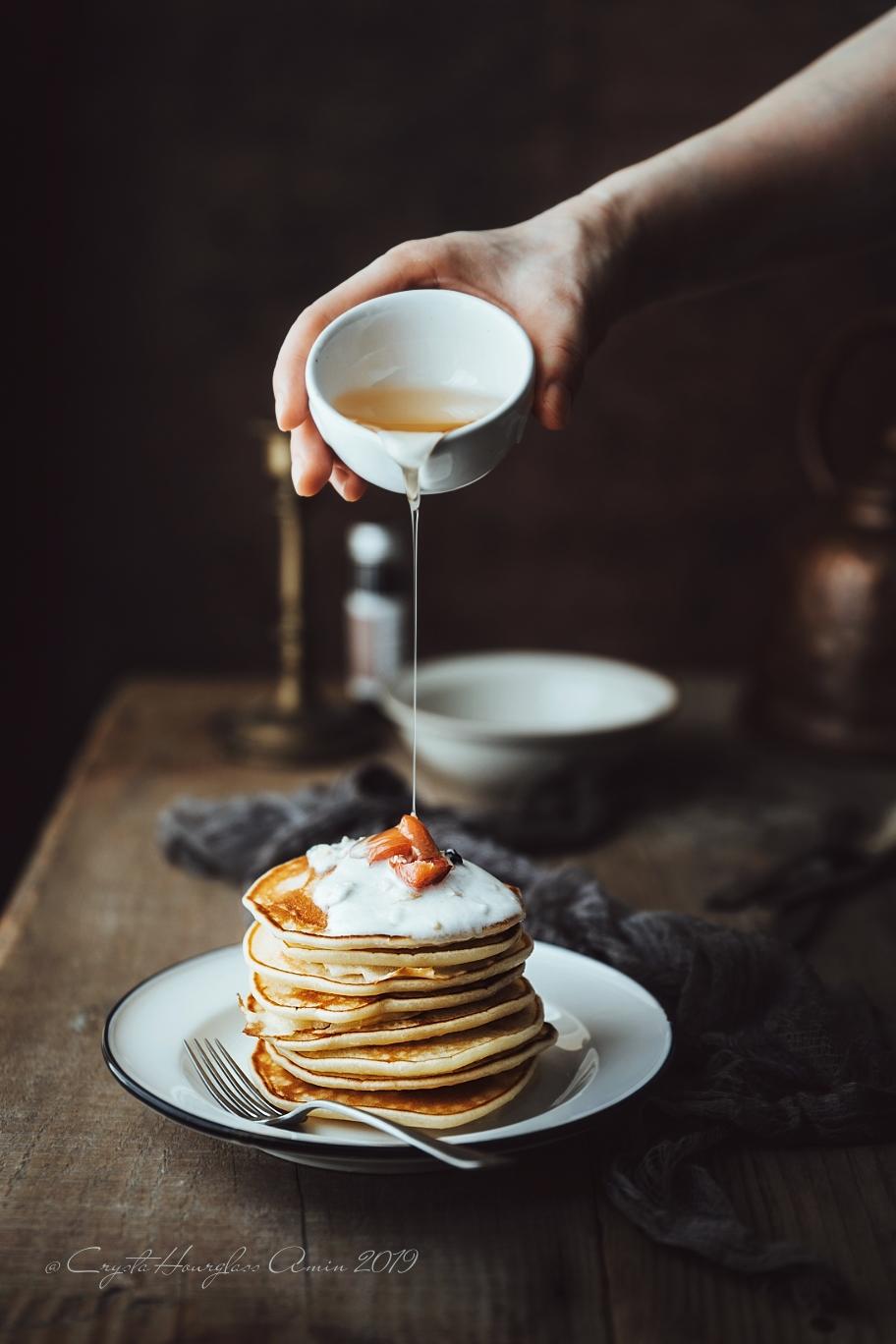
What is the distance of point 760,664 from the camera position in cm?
238

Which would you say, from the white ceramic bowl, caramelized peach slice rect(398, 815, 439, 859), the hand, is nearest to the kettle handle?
the white ceramic bowl

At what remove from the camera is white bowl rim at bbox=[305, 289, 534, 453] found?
1071mm

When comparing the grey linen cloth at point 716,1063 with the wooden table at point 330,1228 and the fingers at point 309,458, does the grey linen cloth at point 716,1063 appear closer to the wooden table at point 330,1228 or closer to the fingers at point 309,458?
the wooden table at point 330,1228

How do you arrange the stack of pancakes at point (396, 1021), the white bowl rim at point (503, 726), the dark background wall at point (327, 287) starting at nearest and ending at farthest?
the stack of pancakes at point (396, 1021), the white bowl rim at point (503, 726), the dark background wall at point (327, 287)

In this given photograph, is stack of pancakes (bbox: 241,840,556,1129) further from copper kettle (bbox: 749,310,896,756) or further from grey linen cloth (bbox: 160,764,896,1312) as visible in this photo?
copper kettle (bbox: 749,310,896,756)

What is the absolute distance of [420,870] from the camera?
1010 millimetres

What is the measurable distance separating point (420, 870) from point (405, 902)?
3 cm

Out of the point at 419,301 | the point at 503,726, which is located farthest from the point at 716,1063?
the point at 503,726

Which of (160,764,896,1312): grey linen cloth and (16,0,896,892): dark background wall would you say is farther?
(16,0,896,892): dark background wall

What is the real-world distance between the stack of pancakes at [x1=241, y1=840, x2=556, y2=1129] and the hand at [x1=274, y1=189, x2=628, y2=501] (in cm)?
46

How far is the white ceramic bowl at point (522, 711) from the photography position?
1907 mm

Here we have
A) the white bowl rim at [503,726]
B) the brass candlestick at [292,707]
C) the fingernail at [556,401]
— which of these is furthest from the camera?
the brass candlestick at [292,707]

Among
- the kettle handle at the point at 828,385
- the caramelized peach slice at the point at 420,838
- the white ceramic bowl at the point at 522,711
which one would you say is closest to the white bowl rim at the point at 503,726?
the white ceramic bowl at the point at 522,711

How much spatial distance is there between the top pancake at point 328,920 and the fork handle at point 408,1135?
0.11 metres
